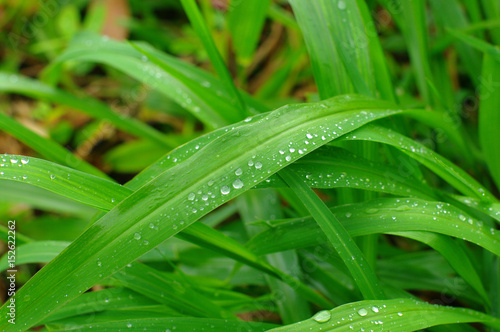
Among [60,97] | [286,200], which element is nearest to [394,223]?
[286,200]

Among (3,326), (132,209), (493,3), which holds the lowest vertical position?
(3,326)

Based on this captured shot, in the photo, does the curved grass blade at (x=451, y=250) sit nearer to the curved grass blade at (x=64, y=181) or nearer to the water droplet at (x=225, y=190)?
the water droplet at (x=225, y=190)

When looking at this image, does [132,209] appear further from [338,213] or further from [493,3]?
[493,3]

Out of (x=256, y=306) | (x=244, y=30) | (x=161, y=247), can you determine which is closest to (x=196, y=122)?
(x=244, y=30)

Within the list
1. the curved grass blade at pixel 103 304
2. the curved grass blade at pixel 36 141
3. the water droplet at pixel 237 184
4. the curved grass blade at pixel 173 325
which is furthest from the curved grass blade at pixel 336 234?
the curved grass blade at pixel 36 141

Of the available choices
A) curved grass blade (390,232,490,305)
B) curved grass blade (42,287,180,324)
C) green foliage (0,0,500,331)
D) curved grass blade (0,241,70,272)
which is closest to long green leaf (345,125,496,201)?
green foliage (0,0,500,331)

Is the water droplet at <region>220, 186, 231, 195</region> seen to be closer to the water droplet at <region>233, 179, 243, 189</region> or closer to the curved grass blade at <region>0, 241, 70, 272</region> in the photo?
the water droplet at <region>233, 179, 243, 189</region>
